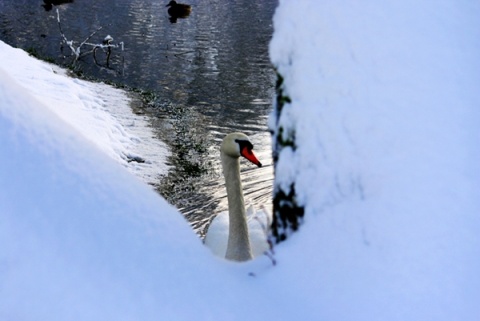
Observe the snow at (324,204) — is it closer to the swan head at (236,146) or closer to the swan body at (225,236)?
the swan head at (236,146)

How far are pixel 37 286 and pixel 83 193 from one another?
0.42 meters

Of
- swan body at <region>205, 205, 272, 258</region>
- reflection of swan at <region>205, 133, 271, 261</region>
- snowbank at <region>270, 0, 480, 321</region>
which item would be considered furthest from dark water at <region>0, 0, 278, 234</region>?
snowbank at <region>270, 0, 480, 321</region>

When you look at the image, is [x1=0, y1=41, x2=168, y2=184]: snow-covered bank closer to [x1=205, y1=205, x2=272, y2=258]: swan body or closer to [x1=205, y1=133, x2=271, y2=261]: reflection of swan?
[x1=205, y1=205, x2=272, y2=258]: swan body

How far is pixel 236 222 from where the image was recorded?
5711 mm

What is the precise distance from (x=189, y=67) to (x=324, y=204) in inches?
653

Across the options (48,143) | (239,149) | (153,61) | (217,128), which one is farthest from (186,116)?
(48,143)

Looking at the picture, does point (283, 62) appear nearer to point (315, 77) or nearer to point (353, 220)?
point (315, 77)

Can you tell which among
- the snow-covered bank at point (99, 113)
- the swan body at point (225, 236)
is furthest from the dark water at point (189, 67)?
the swan body at point (225, 236)

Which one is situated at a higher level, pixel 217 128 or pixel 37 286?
pixel 37 286

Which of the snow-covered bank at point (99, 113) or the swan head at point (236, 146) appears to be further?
the snow-covered bank at point (99, 113)

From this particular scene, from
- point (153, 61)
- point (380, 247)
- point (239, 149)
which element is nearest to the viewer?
point (380, 247)

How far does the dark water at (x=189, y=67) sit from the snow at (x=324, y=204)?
5.97 meters

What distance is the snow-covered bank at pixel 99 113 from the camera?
10.3m

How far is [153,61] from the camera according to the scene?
742 inches
